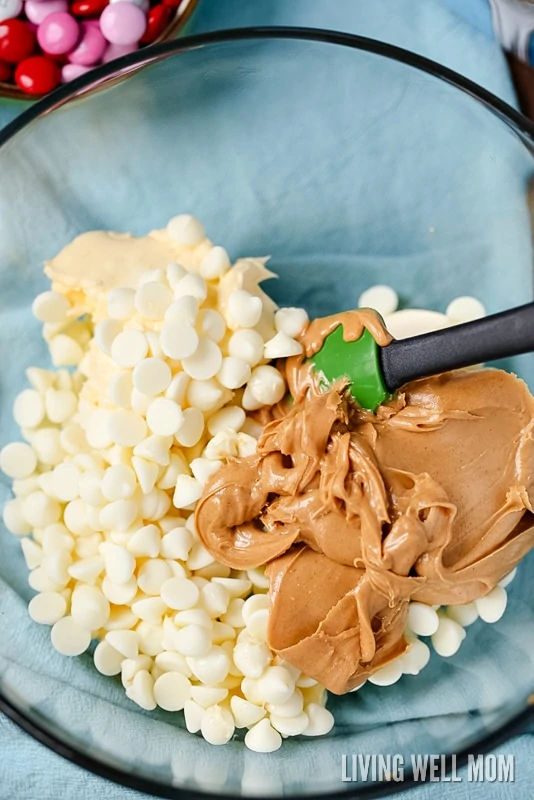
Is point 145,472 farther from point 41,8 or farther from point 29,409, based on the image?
point 41,8

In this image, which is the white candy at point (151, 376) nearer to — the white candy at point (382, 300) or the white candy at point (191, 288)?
the white candy at point (191, 288)

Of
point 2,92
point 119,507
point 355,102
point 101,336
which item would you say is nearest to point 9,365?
point 101,336

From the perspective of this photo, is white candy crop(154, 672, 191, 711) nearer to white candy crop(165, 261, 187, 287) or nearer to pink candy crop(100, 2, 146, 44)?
white candy crop(165, 261, 187, 287)

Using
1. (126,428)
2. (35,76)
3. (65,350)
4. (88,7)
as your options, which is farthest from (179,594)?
(88,7)

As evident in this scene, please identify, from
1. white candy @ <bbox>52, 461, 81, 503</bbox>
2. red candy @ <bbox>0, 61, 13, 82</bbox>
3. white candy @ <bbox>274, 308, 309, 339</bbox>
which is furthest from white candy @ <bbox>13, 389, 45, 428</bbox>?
red candy @ <bbox>0, 61, 13, 82</bbox>

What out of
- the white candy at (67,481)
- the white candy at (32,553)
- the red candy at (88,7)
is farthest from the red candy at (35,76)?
the white candy at (32,553)

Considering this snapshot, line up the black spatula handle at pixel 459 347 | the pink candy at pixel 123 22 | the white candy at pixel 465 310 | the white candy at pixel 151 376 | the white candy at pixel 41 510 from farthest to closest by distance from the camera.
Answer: the pink candy at pixel 123 22, the white candy at pixel 465 310, the white candy at pixel 41 510, the white candy at pixel 151 376, the black spatula handle at pixel 459 347
